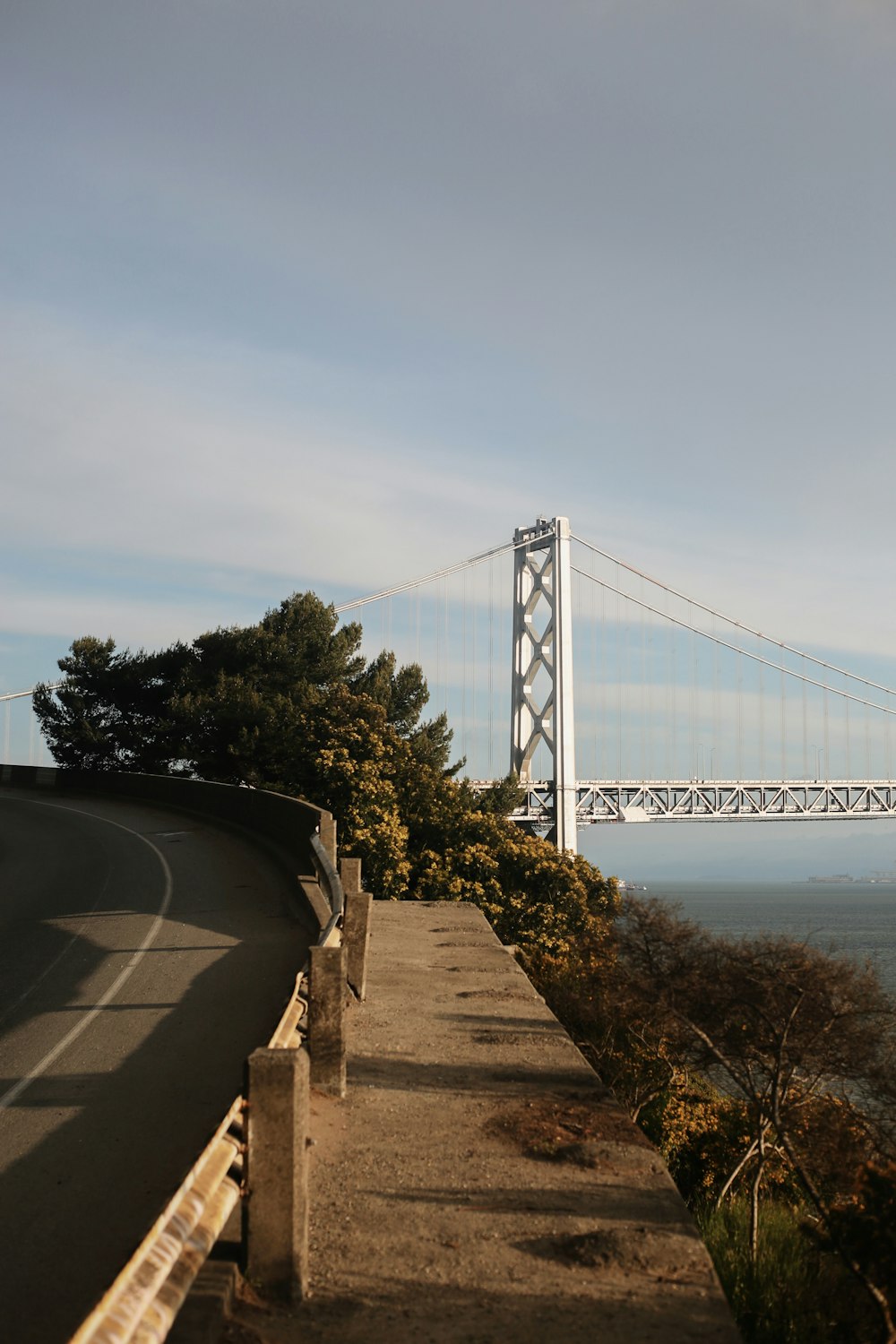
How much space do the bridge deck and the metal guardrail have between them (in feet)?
2.21

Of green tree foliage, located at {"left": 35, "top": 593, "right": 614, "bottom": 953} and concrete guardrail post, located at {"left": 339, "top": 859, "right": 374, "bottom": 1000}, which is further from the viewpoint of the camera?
green tree foliage, located at {"left": 35, "top": 593, "right": 614, "bottom": 953}

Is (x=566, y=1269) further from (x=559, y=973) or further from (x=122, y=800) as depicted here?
(x=122, y=800)

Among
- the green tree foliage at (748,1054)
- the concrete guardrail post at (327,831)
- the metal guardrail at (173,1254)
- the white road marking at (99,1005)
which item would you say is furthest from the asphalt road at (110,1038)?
the green tree foliage at (748,1054)

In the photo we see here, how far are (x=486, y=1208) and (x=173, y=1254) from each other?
11.6 ft

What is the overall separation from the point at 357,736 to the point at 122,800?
11.7 meters

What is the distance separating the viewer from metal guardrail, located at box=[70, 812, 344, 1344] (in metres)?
4.04

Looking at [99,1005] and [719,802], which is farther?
[719,802]

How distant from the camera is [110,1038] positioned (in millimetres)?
11633

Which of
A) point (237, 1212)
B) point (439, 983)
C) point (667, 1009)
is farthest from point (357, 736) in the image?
point (237, 1212)

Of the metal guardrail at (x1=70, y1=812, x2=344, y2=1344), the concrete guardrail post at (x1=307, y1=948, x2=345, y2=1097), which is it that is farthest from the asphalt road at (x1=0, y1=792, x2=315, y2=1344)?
the metal guardrail at (x1=70, y1=812, x2=344, y2=1344)

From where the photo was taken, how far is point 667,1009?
2433 cm

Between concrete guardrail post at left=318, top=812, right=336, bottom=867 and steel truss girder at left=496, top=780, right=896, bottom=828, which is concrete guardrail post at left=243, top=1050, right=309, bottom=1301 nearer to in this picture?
concrete guardrail post at left=318, top=812, right=336, bottom=867

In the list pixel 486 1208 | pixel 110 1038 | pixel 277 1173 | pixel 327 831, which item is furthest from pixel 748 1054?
pixel 277 1173

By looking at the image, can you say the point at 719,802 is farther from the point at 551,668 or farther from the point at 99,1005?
the point at 99,1005
